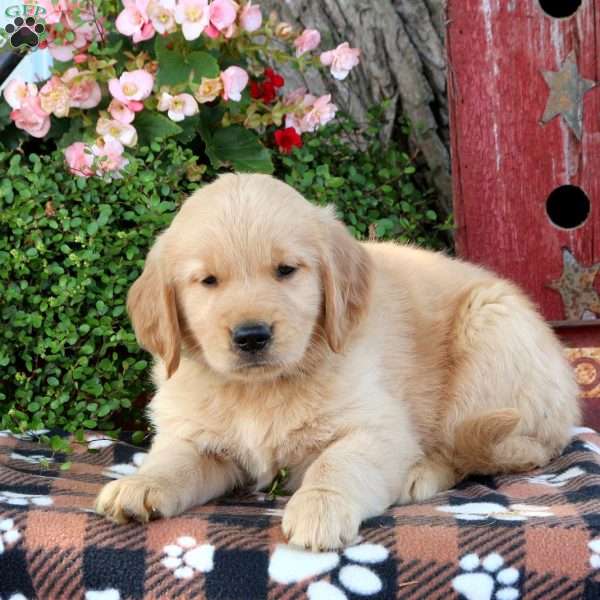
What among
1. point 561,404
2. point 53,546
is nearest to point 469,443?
point 561,404

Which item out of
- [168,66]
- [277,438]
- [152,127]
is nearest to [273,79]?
[168,66]

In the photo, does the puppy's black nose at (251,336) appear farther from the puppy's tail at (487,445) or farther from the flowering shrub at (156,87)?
the flowering shrub at (156,87)

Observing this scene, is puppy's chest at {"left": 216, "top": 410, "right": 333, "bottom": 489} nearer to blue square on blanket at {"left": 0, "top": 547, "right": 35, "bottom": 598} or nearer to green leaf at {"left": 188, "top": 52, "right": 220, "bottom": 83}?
blue square on blanket at {"left": 0, "top": 547, "right": 35, "bottom": 598}

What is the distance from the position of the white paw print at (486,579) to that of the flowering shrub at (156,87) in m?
→ 2.08

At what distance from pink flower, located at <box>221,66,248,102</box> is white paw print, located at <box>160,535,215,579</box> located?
2.00 meters

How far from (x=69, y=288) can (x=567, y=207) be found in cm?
234

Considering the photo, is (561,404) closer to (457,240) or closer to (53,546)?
(457,240)

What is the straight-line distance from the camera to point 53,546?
2.25 m

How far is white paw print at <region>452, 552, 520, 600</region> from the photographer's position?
6.93 ft

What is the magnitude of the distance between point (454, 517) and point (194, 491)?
0.75 meters

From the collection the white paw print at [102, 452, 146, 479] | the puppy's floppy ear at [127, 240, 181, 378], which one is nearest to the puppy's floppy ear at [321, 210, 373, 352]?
the puppy's floppy ear at [127, 240, 181, 378]

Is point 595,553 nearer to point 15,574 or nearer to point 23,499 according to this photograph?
point 15,574

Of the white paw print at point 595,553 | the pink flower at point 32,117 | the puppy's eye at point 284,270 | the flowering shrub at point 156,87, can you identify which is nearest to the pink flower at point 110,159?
the flowering shrub at point 156,87

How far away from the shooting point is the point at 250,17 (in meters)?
3.81
